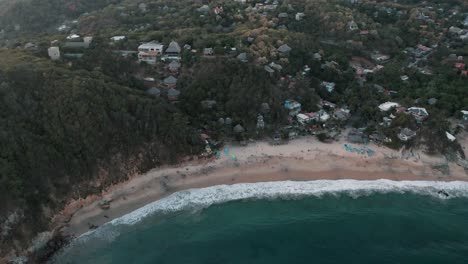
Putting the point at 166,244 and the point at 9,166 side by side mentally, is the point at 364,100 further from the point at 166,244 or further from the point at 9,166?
the point at 9,166

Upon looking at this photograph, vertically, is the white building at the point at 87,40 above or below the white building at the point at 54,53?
below

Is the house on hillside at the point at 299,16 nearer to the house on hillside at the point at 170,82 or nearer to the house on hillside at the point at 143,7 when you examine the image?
the house on hillside at the point at 143,7

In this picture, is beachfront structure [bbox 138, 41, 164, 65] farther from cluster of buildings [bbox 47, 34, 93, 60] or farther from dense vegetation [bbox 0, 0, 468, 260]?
cluster of buildings [bbox 47, 34, 93, 60]

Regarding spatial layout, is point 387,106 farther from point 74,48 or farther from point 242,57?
point 74,48

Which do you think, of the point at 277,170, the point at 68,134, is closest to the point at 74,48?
the point at 68,134

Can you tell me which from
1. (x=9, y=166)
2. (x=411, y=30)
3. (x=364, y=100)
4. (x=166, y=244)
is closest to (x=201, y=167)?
(x=166, y=244)

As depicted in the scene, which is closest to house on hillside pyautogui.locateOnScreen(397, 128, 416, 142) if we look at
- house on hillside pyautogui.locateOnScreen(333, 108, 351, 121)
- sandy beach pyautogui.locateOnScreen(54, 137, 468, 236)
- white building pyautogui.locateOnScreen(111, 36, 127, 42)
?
sandy beach pyautogui.locateOnScreen(54, 137, 468, 236)

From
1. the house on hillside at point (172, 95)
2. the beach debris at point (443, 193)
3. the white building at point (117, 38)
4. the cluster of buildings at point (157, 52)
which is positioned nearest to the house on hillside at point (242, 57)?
the cluster of buildings at point (157, 52)
